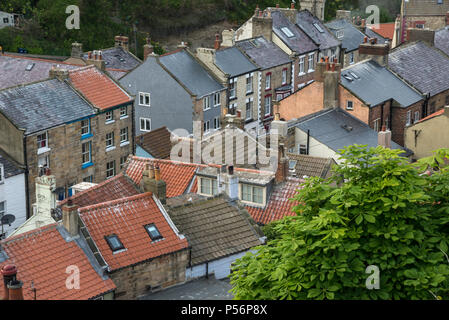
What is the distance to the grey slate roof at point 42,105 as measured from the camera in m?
45.9

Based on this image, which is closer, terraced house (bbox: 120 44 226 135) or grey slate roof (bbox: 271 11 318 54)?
terraced house (bbox: 120 44 226 135)

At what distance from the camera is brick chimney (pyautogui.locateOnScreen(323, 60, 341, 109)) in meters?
55.2

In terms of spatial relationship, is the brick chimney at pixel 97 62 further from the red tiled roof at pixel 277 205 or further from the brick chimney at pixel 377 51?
the brick chimney at pixel 377 51

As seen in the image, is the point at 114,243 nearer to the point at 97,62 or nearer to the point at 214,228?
the point at 214,228

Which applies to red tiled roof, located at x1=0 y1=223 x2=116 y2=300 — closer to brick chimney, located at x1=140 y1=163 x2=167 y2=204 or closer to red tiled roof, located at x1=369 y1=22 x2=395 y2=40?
brick chimney, located at x1=140 y1=163 x2=167 y2=204

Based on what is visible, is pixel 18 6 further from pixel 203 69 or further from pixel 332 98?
pixel 332 98

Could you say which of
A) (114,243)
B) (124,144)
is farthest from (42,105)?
(114,243)

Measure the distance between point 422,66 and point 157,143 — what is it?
28.1 m

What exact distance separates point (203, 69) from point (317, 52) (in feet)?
55.1

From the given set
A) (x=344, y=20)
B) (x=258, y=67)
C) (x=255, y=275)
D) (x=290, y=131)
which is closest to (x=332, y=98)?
(x=290, y=131)

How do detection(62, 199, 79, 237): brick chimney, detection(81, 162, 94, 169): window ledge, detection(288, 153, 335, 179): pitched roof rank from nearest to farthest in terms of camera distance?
detection(62, 199, 79, 237): brick chimney
detection(288, 153, 335, 179): pitched roof
detection(81, 162, 94, 169): window ledge

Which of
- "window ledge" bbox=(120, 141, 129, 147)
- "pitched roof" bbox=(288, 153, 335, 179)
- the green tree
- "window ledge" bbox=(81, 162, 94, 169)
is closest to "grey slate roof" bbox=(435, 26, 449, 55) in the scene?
"window ledge" bbox=(120, 141, 129, 147)

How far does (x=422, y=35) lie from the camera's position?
73312mm

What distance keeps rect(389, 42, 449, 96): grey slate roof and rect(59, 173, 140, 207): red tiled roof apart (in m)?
33.6
